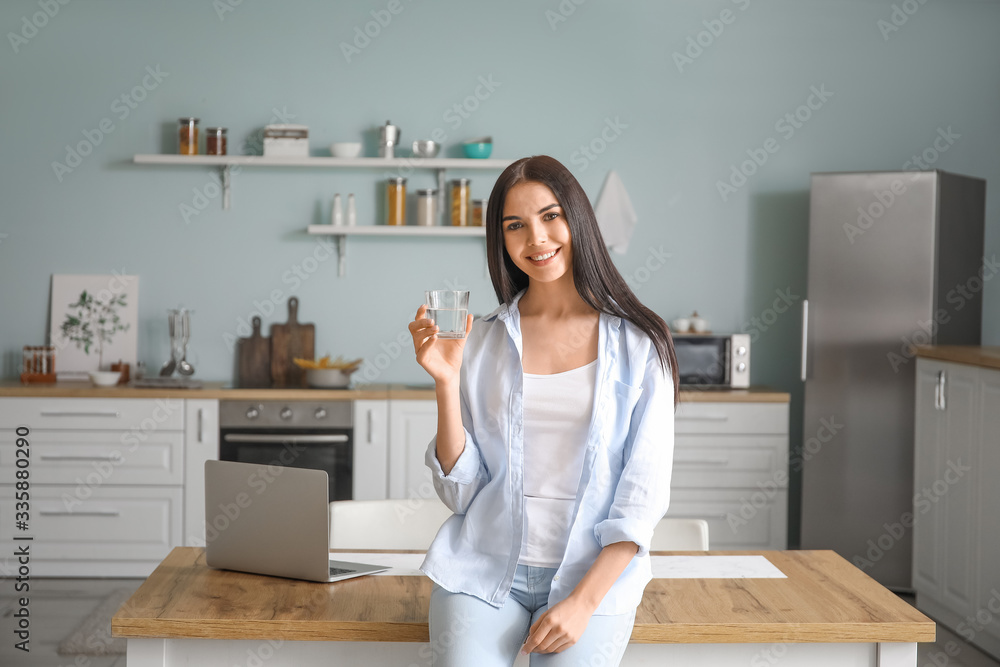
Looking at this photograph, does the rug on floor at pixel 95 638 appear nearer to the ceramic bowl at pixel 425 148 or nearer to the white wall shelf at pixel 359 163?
the white wall shelf at pixel 359 163

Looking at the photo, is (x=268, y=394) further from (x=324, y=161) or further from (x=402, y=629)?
(x=402, y=629)

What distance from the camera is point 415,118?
4.27 metres

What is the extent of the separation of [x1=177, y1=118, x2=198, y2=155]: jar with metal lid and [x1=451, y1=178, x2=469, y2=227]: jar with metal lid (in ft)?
3.99

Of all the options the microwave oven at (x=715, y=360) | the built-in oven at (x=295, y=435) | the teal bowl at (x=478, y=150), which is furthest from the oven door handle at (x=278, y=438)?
the microwave oven at (x=715, y=360)

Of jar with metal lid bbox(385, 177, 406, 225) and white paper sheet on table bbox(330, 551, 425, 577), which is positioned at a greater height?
jar with metal lid bbox(385, 177, 406, 225)

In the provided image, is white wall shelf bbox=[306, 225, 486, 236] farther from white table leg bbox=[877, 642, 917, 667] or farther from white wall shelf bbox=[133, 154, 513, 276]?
white table leg bbox=[877, 642, 917, 667]

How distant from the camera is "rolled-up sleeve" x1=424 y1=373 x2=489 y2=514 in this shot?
1425 mm

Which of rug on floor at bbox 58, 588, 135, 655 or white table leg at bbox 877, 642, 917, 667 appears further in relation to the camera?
rug on floor at bbox 58, 588, 135, 655

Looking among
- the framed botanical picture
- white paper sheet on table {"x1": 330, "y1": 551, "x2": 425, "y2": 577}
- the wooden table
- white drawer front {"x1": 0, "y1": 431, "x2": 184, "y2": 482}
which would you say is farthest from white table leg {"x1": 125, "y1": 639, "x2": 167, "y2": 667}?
the framed botanical picture

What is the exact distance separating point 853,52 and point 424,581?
375 centimetres

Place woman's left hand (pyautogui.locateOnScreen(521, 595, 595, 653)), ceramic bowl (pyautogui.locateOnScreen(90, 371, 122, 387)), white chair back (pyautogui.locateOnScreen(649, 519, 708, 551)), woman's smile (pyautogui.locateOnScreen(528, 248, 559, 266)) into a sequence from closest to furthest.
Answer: woman's left hand (pyautogui.locateOnScreen(521, 595, 595, 653)) < woman's smile (pyautogui.locateOnScreen(528, 248, 559, 266)) < white chair back (pyautogui.locateOnScreen(649, 519, 708, 551)) < ceramic bowl (pyautogui.locateOnScreen(90, 371, 122, 387))

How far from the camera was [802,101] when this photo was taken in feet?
14.0

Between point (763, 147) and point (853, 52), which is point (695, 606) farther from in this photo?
point (853, 52)

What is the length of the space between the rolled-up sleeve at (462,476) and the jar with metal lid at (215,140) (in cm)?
309
